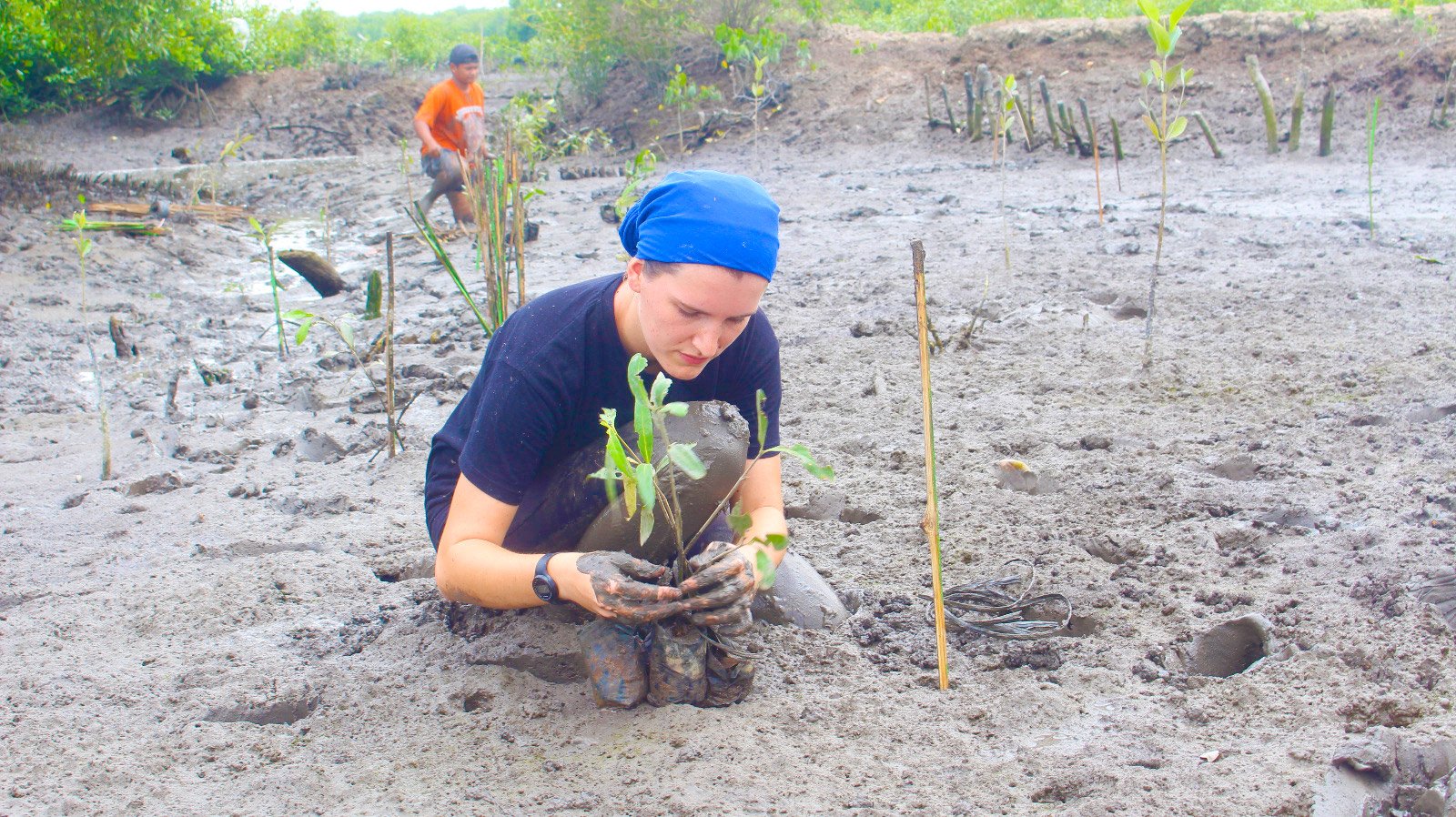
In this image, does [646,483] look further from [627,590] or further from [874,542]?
[874,542]

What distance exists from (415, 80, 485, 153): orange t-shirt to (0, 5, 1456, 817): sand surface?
2068 mm

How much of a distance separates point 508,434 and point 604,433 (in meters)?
0.25

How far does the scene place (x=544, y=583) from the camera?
5.82 feet

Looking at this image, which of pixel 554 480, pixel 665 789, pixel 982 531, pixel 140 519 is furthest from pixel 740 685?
pixel 140 519

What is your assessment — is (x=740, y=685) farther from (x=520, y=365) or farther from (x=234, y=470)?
(x=234, y=470)

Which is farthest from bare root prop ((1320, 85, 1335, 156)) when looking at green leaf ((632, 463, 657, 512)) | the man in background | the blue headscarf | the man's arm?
green leaf ((632, 463, 657, 512))

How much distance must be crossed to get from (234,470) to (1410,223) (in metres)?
5.17

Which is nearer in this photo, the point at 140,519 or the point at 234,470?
the point at 140,519

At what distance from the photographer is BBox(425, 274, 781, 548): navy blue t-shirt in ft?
6.02

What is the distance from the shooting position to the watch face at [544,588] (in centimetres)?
177

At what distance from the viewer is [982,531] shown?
2564 mm

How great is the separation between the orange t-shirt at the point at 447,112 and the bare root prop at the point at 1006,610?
6144 mm

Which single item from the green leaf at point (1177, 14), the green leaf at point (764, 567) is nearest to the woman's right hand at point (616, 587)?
the green leaf at point (764, 567)

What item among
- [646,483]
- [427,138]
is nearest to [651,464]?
[646,483]
